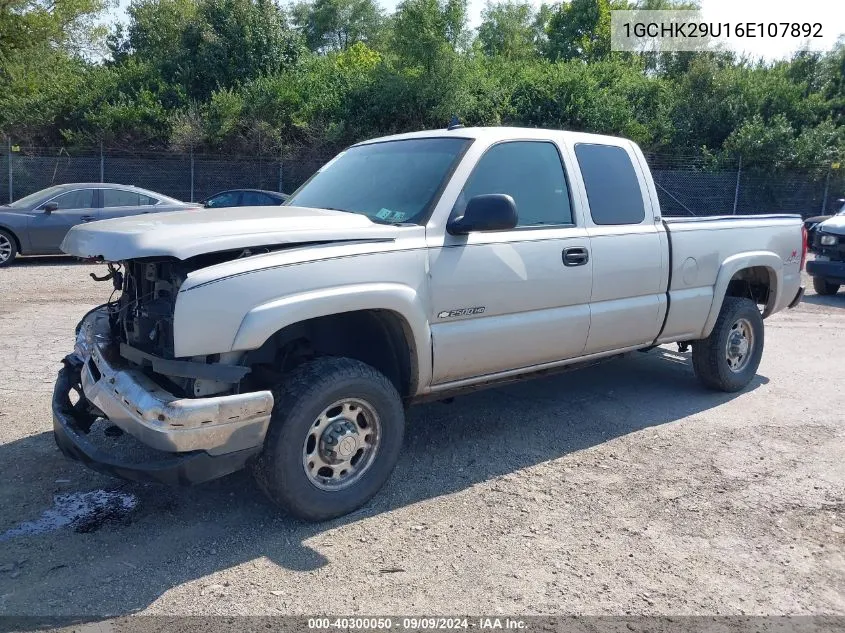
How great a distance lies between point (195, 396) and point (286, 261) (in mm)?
778

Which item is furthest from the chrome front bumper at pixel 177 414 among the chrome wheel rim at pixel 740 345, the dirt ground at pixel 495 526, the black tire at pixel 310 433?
the chrome wheel rim at pixel 740 345

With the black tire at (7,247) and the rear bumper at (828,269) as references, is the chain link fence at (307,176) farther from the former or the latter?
the rear bumper at (828,269)

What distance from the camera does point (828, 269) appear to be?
12383mm

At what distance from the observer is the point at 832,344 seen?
888 centimetres

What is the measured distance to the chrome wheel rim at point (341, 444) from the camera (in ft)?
12.9

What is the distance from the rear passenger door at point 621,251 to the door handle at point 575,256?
10 cm

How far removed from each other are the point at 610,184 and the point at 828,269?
28.4ft

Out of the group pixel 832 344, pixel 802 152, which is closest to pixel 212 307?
pixel 832 344

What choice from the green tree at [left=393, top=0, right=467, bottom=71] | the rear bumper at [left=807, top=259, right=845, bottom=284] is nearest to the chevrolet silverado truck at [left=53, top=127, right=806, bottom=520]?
the rear bumper at [left=807, top=259, right=845, bottom=284]

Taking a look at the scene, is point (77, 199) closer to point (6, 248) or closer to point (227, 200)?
point (6, 248)

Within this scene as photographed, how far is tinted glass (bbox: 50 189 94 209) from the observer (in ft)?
45.3

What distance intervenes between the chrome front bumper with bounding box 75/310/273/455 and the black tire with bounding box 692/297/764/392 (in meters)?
4.17

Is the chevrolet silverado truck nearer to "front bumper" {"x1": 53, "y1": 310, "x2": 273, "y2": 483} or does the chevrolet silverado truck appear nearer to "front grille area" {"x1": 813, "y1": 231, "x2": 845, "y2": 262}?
"front bumper" {"x1": 53, "y1": 310, "x2": 273, "y2": 483}

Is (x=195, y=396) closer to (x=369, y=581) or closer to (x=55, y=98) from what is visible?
(x=369, y=581)
